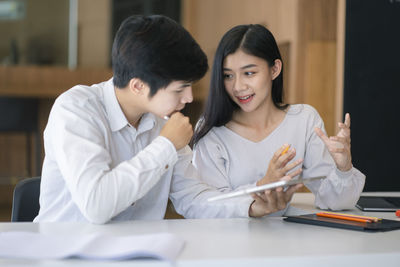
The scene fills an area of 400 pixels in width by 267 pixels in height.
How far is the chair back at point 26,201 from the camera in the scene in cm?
153

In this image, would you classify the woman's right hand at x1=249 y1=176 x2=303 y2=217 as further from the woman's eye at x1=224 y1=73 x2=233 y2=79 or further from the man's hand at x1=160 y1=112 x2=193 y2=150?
the woman's eye at x1=224 y1=73 x2=233 y2=79

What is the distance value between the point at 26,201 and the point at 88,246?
68cm

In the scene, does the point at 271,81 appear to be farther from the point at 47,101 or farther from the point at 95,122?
the point at 47,101

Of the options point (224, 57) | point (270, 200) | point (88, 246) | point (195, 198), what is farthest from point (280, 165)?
point (88, 246)

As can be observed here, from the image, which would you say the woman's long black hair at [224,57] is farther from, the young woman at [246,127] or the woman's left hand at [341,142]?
the woman's left hand at [341,142]

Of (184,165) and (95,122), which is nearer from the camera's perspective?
(95,122)

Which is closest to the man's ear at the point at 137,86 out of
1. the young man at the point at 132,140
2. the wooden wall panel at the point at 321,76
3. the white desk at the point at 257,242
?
the young man at the point at 132,140

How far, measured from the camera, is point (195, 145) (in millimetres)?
1789

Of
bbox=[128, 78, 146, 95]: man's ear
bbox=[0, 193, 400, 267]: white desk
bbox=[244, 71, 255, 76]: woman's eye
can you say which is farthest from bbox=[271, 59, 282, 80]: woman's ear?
bbox=[0, 193, 400, 267]: white desk

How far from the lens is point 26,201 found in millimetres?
1542

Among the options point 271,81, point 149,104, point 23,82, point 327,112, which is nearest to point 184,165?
point 149,104

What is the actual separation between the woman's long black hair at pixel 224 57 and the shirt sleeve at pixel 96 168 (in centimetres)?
51

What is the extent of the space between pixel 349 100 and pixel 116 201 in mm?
1601

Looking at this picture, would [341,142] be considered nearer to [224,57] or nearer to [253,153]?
[253,153]
